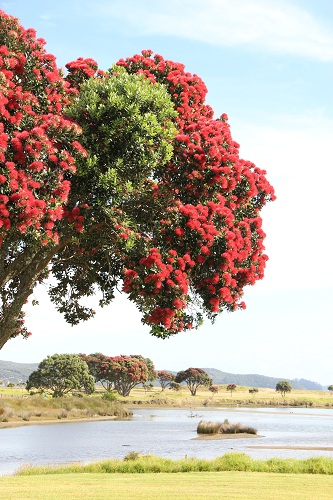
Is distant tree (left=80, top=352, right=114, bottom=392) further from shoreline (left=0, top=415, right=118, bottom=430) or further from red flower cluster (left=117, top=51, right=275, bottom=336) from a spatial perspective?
red flower cluster (left=117, top=51, right=275, bottom=336)

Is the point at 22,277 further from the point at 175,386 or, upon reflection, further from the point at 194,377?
the point at 175,386

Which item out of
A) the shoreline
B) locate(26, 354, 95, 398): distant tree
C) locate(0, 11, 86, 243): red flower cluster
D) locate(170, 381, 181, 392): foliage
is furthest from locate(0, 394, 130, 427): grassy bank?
locate(170, 381, 181, 392): foliage

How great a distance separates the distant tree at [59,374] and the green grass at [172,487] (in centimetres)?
9326

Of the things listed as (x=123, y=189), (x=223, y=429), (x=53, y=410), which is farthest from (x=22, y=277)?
(x=53, y=410)

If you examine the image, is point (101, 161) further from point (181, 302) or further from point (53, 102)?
point (181, 302)

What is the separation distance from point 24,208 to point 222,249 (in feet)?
17.8

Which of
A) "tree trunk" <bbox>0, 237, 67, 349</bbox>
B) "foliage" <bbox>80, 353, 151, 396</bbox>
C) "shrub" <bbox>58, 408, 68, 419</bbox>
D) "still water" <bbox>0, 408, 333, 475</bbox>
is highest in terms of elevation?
"foliage" <bbox>80, 353, 151, 396</bbox>

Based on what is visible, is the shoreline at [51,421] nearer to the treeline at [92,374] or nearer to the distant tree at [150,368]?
the treeline at [92,374]

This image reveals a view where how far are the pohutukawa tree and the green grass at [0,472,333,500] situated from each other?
663cm

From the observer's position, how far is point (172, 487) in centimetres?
2283

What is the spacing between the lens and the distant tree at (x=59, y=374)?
11919 centimetres

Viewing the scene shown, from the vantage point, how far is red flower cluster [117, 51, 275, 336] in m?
16.4

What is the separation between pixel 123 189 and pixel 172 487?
12.4m

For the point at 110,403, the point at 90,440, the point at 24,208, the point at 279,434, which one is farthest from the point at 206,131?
the point at 110,403
